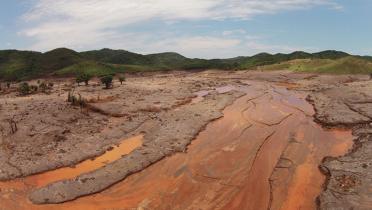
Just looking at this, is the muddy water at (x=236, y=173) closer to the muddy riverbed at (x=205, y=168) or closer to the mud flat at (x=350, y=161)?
the muddy riverbed at (x=205, y=168)

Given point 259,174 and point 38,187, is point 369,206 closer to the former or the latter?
point 259,174

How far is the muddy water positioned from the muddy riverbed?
1.9 inches

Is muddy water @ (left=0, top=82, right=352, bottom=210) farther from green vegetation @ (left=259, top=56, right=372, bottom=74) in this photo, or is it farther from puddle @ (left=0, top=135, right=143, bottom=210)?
green vegetation @ (left=259, top=56, right=372, bottom=74)

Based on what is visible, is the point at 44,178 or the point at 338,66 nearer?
the point at 44,178

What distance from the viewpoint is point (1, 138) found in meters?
27.6

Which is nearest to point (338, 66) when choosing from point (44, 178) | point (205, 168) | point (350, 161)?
point (350, 161)

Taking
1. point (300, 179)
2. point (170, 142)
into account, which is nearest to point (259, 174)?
point (300, 179)

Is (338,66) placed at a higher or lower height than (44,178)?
higher

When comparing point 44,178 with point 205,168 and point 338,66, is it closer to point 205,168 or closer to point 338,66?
point 205,168

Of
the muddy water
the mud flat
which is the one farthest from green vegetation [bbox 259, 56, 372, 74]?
the muddy water

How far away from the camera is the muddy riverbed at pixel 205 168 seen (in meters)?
18.6

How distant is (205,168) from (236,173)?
1.92 metres

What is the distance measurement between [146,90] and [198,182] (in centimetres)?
3443

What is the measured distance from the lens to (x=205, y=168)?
22766 millimetres
